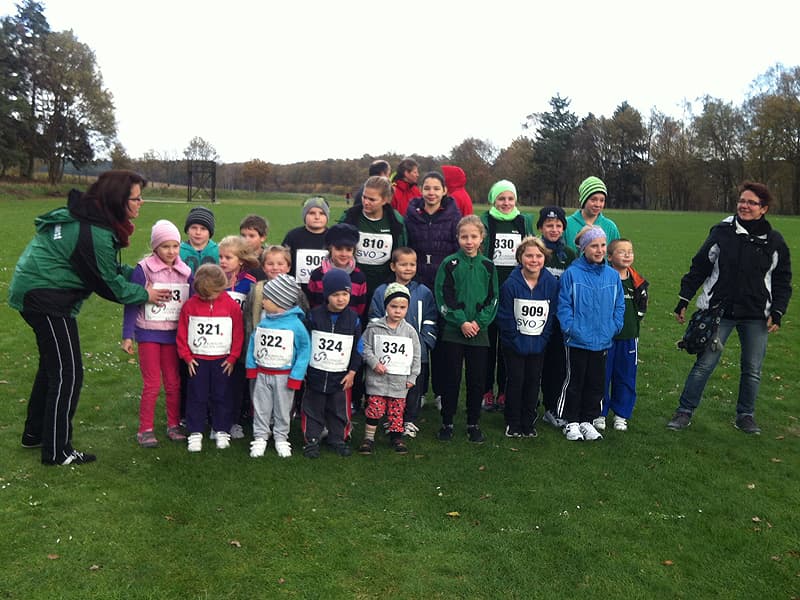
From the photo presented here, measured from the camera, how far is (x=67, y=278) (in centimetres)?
448

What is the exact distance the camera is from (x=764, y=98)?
6216cm

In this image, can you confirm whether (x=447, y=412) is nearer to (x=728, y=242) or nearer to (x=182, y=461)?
(x=182, y=461)

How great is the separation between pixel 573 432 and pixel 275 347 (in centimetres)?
273

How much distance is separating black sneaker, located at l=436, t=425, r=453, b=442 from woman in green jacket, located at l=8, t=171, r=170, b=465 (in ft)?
9.01

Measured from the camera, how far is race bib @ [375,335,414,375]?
5.25 metres

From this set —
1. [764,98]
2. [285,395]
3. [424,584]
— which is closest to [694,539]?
[424,584]

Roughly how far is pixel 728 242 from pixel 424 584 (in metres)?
4.21

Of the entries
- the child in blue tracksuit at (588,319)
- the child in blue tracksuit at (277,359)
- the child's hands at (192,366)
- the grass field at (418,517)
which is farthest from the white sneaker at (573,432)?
the child's hands at (192,366)

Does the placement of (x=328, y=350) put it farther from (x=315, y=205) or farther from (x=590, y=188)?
(x=590, y=188)

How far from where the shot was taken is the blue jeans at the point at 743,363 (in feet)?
19.2

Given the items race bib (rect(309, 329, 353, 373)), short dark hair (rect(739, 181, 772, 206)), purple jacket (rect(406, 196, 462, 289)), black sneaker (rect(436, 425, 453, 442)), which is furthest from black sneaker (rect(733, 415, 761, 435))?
race bib (rect(309, 329, 353, 373))

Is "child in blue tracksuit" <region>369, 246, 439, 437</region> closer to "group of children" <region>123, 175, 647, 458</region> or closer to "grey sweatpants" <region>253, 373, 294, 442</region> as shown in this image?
"group of children" <region>123, 175, 647, 458</region>

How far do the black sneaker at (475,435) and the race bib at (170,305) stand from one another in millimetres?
2683

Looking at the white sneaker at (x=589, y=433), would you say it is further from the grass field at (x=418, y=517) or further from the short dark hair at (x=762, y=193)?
the short dark hair at (x=762, y=193)
